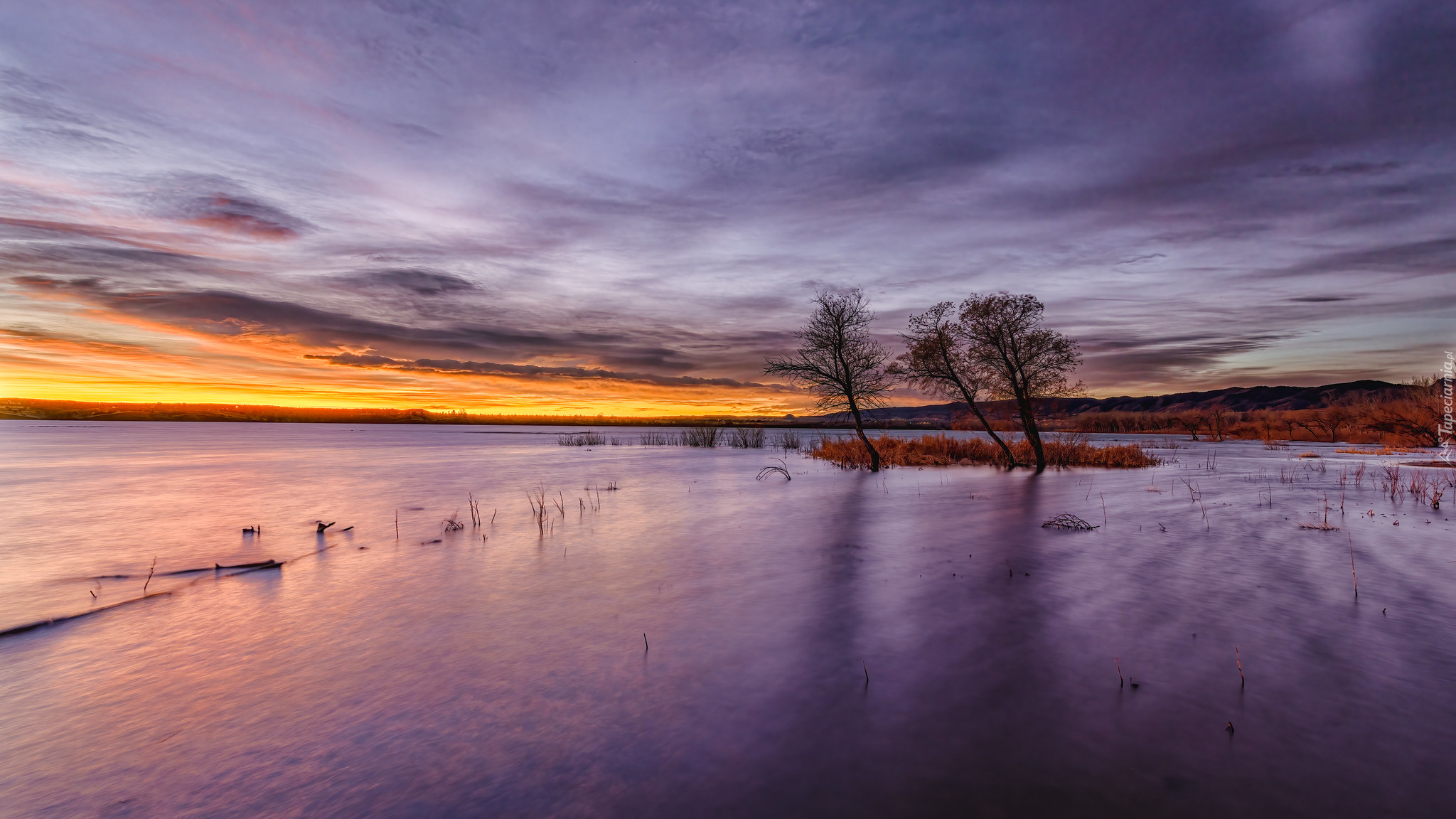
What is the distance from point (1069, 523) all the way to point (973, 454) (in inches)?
881

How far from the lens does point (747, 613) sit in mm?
7695

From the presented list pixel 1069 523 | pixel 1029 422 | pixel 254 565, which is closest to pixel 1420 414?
pixel 1029 422

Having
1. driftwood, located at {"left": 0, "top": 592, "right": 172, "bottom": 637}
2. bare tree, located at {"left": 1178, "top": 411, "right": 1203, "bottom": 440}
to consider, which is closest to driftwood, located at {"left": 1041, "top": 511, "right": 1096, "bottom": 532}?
driftwood, located at {"left": 0, "top": 592, "right": 172, "bottom": 637}

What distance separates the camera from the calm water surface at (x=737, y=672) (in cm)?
384

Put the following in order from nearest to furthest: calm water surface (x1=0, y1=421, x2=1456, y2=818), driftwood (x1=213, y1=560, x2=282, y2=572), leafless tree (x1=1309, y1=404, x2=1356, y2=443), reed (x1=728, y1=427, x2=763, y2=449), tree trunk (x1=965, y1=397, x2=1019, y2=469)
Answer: calm water surface (x1=0, y1=421, x2=1456, y2=818) < driftwood (x1=213, y1=560, x2=282, y2=572) < tree trunk (x1=965, y1=397, x2=1019, y2=469) < leafless tree (x1=1309, y1=404, x2=1356, y2=443) < reed (x1=728, y1=427, x2=763, y2=449)

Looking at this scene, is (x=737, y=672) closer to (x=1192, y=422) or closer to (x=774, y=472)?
(x=774, y=472)

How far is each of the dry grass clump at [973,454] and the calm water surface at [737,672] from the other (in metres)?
18.2

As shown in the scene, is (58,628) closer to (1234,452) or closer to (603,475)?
(603,475)

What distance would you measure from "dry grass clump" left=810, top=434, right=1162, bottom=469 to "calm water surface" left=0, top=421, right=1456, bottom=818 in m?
18.2

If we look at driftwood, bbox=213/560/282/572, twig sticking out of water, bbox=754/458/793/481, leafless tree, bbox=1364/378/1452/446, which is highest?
leafless tree, bbox=1364/378/1452/446

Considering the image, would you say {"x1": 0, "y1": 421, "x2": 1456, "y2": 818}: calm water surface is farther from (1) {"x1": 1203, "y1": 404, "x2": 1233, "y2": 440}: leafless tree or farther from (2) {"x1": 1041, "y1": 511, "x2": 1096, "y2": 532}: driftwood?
(1) {"x1": 1203, "y1": 404, "x2": 1233, "y2": 440}: leafless tree

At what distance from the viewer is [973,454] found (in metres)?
34.5

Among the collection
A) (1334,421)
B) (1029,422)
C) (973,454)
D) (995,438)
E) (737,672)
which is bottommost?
(973,454)

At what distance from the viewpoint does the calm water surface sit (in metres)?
3.84
